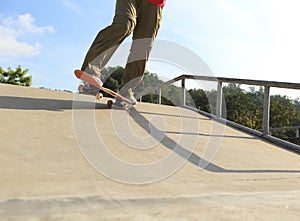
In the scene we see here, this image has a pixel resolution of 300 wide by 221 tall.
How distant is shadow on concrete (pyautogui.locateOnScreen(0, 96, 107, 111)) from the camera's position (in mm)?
3398

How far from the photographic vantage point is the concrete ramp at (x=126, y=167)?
153 centimetres

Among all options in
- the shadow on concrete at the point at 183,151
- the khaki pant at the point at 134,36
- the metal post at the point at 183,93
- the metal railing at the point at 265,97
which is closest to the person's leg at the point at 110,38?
the khaki pant at the point at 134,36

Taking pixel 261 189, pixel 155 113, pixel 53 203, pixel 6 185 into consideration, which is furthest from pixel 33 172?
pixel 155 113

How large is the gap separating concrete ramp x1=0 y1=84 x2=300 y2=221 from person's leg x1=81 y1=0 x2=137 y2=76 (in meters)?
0.53

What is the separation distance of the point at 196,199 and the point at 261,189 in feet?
1.97

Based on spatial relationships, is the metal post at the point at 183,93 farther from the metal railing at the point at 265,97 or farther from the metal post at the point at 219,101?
the metal post at the point at 219,101

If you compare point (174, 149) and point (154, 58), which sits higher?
point (154, 58)

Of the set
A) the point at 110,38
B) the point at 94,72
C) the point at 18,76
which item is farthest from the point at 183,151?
the point at 18,76

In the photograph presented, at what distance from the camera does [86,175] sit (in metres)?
2.05

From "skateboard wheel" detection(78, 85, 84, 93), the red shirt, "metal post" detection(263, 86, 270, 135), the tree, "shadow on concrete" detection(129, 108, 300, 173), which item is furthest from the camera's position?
the tree

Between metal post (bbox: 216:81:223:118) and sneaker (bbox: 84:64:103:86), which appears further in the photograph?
metal post (bbox: 216:81:223:118)

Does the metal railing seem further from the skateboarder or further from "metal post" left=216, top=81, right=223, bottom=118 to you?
the skateboarder

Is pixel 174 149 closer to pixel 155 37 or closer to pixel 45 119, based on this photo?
pixel 45 119

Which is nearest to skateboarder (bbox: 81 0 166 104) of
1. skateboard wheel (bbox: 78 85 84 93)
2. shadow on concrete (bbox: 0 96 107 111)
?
skateboard wheel (bbox: 78 85 84 93)
